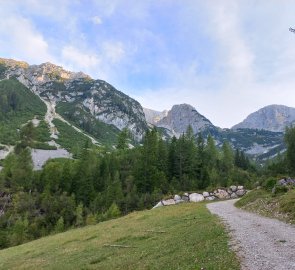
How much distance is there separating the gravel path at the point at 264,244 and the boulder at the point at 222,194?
4185 centimetres

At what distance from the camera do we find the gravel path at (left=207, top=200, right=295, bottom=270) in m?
15.9

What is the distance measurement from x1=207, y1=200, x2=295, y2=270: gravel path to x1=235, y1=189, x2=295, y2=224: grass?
3.90m

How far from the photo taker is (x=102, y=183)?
378 ft

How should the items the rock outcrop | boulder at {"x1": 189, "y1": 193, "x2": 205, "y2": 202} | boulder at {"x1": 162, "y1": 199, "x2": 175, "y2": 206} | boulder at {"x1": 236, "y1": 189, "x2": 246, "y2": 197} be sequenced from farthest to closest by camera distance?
boulder at {"x1": 236, "y1": 189, "x2": 246, "y2": 197} → boulder at {"x1": 189, "y1": 193, "x2": 205, "y2": 202} → the rock outcrop → boulder at {"x1": 162, "y1": 199, "x2": 175, "y2": 206}

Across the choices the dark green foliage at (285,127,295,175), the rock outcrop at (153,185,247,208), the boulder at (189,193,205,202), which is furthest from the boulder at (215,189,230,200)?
the dark green foliage at (285,127,295,175)

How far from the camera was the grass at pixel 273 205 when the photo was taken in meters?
32.8

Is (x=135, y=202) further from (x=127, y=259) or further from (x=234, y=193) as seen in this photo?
(x=127, y=259)

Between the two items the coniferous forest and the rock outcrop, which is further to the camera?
the coniferous forest

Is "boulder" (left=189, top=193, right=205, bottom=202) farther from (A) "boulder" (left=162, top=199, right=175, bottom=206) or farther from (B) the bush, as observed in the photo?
(B) the bush

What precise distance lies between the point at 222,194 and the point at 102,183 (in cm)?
5320

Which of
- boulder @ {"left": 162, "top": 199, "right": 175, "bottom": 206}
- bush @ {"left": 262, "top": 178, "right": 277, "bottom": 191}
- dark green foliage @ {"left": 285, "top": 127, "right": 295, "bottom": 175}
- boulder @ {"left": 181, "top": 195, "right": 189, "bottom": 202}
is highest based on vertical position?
dark green foliage @ {"left": 285, "top": 127, "right": 295, "bottom": 175}

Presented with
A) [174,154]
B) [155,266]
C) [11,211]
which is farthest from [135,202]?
[155,266]

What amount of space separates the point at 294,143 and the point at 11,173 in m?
108

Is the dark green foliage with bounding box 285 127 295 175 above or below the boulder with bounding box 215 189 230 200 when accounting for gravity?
above
